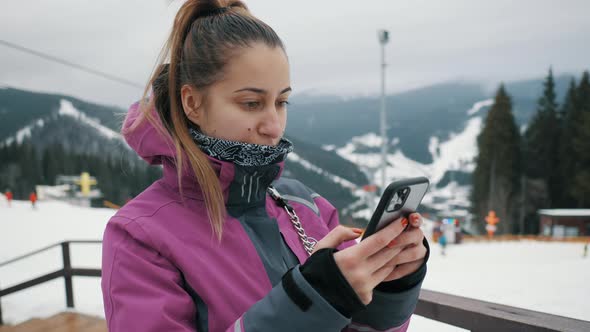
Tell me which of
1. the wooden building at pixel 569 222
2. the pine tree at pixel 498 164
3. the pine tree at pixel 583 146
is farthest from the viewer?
the pine tree at pixel 498 164

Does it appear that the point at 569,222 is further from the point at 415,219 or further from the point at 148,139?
the point at 148,139

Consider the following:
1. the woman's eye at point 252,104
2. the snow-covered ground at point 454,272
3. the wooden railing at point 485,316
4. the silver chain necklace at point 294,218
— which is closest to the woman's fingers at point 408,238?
the silver chain necklace at point 294,218

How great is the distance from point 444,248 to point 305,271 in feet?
42.4

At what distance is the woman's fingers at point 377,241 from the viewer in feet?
2.19

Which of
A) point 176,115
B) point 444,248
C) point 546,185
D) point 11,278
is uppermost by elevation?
point 176,115

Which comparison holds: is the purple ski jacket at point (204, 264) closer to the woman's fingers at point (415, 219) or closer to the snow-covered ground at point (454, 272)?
the woman's fingers at point (415, 219)

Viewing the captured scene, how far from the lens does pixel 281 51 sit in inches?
36.8

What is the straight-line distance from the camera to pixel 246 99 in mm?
870

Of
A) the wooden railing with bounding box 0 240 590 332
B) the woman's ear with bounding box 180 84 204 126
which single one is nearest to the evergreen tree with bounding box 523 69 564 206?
the wooden railing with bounding box 0 240 590 332

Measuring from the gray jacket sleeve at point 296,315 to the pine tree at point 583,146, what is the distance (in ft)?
105

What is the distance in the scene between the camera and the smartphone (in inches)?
27.2

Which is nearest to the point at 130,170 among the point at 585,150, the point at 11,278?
the point at 11,278

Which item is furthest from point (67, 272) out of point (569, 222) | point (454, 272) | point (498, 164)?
point (498, 164)

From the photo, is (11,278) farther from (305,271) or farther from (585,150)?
(585,150)
